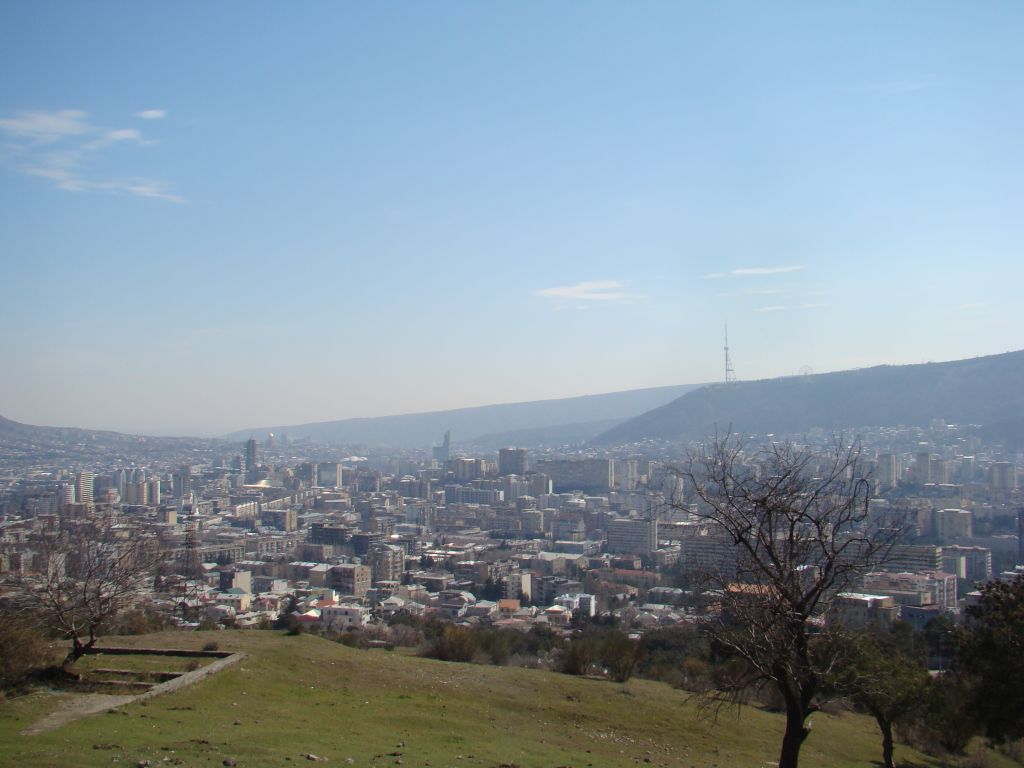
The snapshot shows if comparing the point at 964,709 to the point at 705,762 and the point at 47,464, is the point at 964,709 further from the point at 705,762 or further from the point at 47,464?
the point at 47,464

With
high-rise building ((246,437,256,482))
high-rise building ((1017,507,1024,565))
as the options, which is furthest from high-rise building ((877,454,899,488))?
high-rise building ((246,437,256,482))

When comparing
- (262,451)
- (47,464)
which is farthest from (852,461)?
(262,451)

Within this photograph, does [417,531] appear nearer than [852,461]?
No

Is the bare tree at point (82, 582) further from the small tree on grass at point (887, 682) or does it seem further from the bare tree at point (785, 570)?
the small tree on grass at point (887, 682)

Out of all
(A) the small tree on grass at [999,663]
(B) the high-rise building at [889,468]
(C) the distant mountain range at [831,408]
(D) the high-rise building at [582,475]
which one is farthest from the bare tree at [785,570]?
(D) the high-rise building at [582,475]

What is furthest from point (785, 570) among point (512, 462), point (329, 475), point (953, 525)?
point (329, 475)

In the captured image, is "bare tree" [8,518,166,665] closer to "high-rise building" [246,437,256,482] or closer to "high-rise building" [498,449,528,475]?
"high-rise building" [498,449,528,475]
